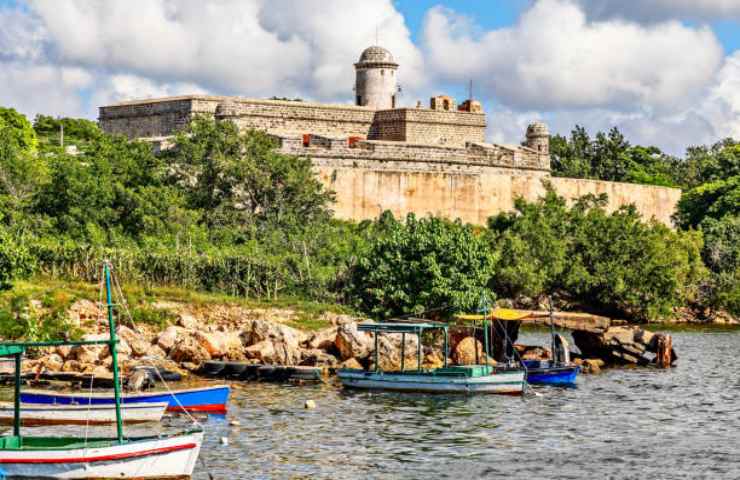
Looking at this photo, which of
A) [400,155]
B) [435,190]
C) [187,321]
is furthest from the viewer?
[435,190]

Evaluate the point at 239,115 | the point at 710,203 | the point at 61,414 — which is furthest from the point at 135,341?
the point at 710,203

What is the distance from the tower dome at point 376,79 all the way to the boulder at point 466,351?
898 inches

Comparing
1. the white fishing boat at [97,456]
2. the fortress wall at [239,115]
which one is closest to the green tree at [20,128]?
the fortress wall at [239,115]

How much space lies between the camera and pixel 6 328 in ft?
107

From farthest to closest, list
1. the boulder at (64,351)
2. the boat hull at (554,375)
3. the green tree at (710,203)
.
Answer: the green tree at (710,203) < the boat hull at (554,375) < the boulder at (64,351)

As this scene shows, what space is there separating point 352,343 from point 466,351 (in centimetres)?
321

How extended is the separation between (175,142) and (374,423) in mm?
25687

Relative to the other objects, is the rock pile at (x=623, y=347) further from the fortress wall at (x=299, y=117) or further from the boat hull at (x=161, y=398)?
the fortress wall at (x=299, y=117)

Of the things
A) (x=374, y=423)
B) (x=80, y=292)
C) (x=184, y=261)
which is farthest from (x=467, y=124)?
(x=374, y=423)

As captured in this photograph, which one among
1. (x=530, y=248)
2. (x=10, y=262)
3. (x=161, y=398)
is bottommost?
(x=161, y=398)

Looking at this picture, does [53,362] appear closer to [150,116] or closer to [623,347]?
[623,347]

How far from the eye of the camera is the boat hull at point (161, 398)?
80.9 feet

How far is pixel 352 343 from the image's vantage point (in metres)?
34.2

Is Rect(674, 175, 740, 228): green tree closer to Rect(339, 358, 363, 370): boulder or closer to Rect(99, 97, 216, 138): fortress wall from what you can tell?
Rect(99, 97, 216, 138): fortress wall
